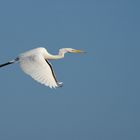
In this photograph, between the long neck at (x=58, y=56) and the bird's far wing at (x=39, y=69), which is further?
the long neck at (x=58, y=56)

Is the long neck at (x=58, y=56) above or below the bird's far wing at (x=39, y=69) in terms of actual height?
above

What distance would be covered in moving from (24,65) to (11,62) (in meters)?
1.05

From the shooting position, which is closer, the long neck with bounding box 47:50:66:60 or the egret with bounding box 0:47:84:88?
the egret with bounding box 0:47:84:88

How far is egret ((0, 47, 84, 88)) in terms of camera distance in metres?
74.7

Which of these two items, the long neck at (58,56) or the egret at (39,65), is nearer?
the egret at (39,65)

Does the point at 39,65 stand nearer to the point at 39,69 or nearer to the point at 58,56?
the point at 39,69

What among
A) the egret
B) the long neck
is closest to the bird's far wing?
the egret

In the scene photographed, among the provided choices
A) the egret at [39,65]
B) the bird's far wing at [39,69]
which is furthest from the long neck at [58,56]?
the bird's far wing at [39,69]

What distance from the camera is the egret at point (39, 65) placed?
74.7m

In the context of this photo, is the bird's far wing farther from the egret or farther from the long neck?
the long neck

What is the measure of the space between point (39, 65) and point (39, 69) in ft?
0.99

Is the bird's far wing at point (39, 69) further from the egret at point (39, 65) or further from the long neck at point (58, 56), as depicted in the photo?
the long neck at point (58, 56)

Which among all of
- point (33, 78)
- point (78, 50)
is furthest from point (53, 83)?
point (78, 50)

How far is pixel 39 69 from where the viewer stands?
248 ft
